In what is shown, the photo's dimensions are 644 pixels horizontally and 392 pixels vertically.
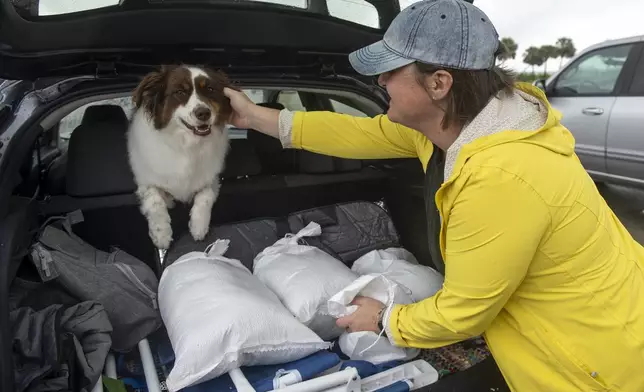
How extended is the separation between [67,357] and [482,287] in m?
1.38

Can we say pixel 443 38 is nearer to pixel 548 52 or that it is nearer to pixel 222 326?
pixel 222 326

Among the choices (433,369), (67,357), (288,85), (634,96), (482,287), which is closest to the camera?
(482,287)

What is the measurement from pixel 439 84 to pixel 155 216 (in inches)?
68.8

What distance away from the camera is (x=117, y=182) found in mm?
2891

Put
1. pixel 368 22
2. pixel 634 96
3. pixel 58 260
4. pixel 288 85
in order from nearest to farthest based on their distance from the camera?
pixel 58 260
pixel 368 22
pixel 288 85
pixel 634 96

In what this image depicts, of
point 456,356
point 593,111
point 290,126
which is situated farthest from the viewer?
point 593,111

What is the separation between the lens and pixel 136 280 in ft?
8.09

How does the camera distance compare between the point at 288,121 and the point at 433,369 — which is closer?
the point at 433,369

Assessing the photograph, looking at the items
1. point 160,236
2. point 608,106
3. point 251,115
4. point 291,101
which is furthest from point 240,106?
point 608,106

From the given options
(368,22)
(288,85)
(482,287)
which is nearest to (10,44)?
(288,85)

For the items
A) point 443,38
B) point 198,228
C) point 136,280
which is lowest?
point 136,280

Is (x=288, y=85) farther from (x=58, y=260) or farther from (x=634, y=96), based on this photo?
(x=634, y=96)

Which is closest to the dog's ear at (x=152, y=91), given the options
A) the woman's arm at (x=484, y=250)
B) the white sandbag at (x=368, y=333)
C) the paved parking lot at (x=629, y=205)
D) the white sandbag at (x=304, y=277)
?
the white sandbag at (x=304, y=277)

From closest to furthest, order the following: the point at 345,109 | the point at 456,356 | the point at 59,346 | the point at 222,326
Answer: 1. the point at 59,346
2. the point at 222,326
3. the point at 456,356
4. the point at 345,109
